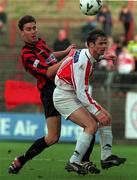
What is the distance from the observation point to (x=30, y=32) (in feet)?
34.3

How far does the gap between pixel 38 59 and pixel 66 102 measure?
2.58ft

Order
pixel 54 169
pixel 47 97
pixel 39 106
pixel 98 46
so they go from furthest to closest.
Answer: pixel 39 106
pixel 54 169
pixel 47 97
pixel 98 46

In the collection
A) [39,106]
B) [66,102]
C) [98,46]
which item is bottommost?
[39,106]

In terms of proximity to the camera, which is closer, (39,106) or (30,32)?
(30,32)

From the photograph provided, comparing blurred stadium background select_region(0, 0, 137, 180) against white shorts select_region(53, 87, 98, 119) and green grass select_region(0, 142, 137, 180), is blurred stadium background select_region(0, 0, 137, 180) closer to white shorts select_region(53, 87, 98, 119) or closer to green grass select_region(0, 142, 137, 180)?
green grass select_region(0, 142, 137, 180)

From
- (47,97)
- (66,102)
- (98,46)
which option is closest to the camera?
(98,46)

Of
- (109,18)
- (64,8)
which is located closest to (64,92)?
(109,18)

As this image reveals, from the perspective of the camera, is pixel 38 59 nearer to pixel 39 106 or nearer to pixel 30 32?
pixel 30 32

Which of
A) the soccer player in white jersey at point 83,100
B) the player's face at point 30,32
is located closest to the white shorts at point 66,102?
the soccer player in white jersey at point 83,100

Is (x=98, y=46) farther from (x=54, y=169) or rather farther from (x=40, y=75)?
(x=54, y=169)

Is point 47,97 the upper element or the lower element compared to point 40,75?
lower

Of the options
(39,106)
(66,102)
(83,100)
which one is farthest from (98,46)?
(39,106)

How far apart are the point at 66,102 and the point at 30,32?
3.81ft

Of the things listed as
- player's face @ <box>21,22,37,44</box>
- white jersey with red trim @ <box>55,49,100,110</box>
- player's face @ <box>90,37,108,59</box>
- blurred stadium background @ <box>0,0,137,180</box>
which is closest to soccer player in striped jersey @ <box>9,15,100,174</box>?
player's face @ <box>21,22,37,44</box>
